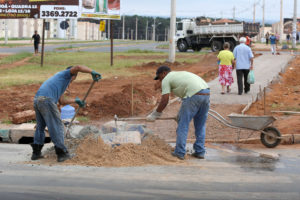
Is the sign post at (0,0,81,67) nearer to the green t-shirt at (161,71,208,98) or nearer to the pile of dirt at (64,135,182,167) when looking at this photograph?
the pile of dirt at (64,135,182,167)

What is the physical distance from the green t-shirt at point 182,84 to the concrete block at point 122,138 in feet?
3.29

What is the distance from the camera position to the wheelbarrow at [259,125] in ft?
28.8

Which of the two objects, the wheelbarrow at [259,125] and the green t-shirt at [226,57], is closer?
the wheelbarrow at [259,125]

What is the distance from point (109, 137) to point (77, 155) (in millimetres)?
600

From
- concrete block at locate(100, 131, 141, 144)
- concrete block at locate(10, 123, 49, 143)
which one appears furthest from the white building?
concrete block at locate(100, 131, 141, 144)

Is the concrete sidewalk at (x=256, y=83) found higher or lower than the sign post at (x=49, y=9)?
lower

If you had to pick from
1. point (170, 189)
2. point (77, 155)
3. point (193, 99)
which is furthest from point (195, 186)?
point (77, 155)

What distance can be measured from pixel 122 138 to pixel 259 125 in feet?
8.21

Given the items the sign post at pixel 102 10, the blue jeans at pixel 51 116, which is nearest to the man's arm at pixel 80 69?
the blue jeans at pixel 51 116

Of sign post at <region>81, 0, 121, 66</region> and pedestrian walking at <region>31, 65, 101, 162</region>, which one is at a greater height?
sign post at <region>81, 0, 121, 66</region>

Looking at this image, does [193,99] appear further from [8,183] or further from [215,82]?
[215,82]

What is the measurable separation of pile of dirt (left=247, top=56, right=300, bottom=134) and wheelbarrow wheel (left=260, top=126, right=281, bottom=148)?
1.33 meters

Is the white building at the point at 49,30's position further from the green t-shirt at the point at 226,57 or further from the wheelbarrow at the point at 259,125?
the wheelbarrow at the point at 259,125

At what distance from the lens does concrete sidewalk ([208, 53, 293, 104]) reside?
14.4 metres
